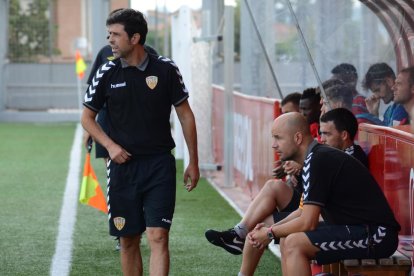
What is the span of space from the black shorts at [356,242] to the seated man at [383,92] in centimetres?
148

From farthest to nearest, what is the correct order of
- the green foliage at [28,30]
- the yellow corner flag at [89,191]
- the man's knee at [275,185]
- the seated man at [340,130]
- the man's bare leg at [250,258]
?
the green foliage at [28,30] → the yellow corner flag at [89,191] → the man's knee at [275,185] → the man's bare leg at [250,258] → the seated man at [340,130]

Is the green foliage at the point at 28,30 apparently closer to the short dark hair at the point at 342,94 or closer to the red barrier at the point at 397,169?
the short dark hair at the point at 342,94

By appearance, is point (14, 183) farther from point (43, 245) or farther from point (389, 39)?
point (389, 39)

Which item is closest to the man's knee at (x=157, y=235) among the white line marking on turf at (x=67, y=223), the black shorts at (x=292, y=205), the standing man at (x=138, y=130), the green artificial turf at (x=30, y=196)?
the standing man at (x=138, y=130)

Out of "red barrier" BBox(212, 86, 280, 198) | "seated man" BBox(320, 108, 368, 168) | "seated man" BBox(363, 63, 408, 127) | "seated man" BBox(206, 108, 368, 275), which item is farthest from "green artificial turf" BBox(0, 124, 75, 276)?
"seated man" BBox(363, 63, 408, 127)

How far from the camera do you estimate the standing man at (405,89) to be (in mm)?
7453

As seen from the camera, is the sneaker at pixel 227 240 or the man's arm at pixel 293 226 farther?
the sneaker at pixel 227 240

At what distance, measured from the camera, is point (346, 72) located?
8.82 meters

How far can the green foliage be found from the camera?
98.3ft

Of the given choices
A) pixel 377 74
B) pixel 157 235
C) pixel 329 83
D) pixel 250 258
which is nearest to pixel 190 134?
pixel 157 235

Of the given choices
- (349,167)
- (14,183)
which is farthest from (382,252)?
(14,183)

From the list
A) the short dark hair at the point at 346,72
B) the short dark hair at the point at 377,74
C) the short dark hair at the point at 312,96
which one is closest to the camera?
the short dark hair at the point at 312,96

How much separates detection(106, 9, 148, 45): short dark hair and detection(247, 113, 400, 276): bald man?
3.52ft

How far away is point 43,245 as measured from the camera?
9367mm
